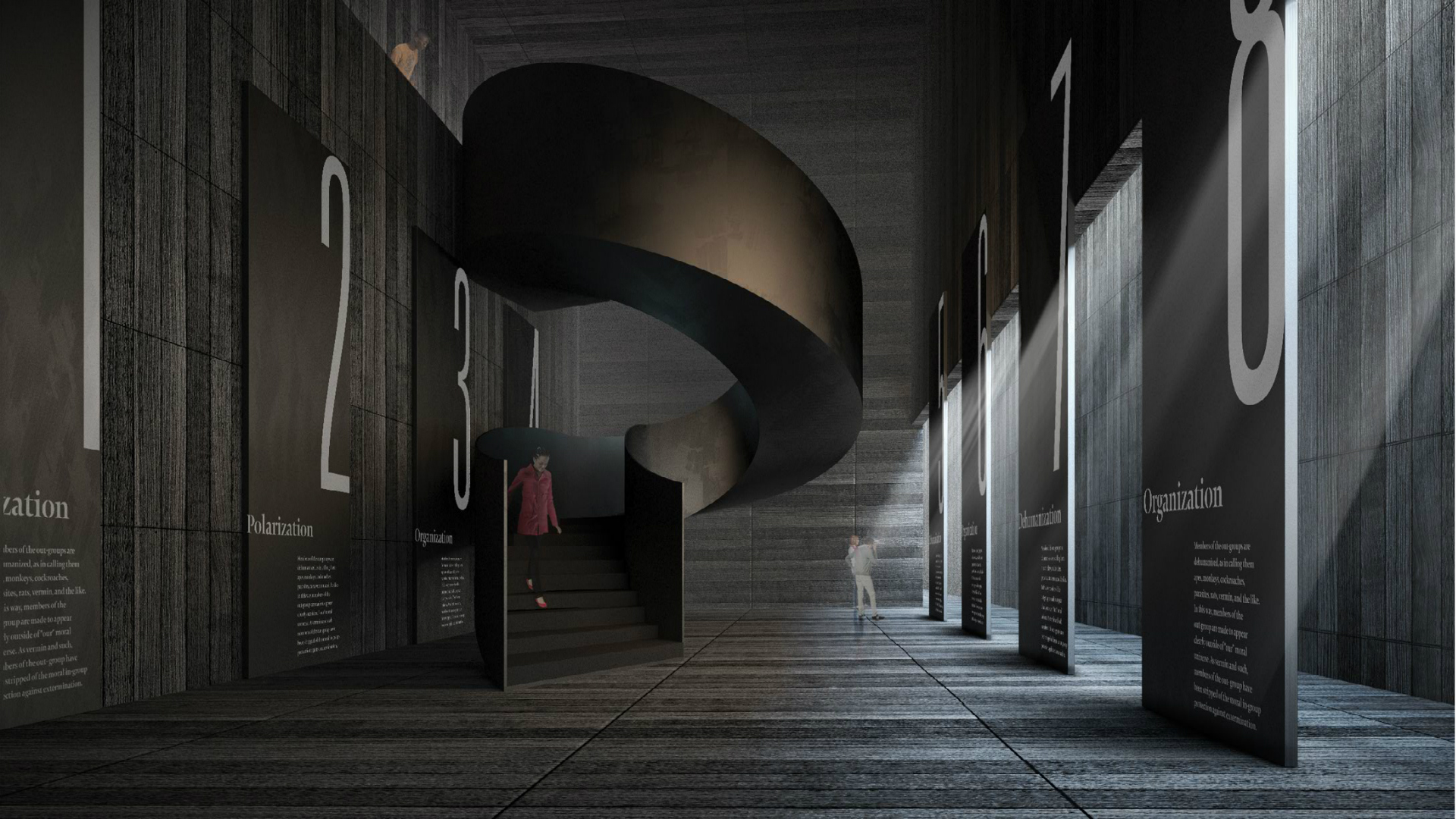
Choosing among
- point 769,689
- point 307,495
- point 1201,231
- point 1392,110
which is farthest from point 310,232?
point 1392,110

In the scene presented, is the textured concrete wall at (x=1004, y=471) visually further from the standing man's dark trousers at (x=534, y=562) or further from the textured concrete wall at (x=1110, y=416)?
the standing man's dark trousers at (x=534, y=562)

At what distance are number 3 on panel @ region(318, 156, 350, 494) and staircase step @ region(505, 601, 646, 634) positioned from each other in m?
1.73

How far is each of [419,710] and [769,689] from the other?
2.06 metres

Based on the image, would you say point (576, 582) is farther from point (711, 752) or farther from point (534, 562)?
point (711, 752)

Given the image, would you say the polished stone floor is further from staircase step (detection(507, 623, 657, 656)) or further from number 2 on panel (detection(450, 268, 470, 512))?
number 2 on panel (detection(450, 268, 470, 512))

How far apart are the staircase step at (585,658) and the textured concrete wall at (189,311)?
6.24ft

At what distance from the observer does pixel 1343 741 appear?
513cm

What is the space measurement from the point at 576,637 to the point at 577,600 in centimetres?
93

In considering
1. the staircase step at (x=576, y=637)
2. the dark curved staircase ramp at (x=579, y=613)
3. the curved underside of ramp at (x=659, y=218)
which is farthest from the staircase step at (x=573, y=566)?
the curved underside of ramp at (x=659, y=218)


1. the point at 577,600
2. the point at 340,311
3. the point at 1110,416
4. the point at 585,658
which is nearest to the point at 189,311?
the point at 340,311

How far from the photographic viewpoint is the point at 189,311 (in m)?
7.50

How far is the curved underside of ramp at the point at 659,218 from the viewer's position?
31.6 ft

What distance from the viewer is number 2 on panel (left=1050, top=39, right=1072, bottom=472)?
8.14 metres

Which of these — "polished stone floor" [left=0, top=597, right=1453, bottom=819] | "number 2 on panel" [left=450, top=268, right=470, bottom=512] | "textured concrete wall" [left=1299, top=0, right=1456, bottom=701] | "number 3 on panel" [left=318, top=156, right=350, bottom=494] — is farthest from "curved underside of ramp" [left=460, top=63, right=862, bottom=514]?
"textured concrete wall" [left=1299, top=0, right=1456, bottom=701]
